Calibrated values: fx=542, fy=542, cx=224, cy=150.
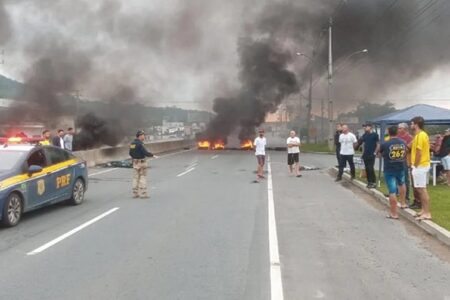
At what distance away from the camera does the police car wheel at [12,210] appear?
8.02 metres

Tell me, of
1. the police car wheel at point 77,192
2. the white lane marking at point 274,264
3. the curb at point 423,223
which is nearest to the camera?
the white lane marking at point 274,264

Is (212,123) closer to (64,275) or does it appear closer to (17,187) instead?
(17,187)

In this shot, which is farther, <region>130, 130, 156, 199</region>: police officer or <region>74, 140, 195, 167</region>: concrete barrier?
<region>74, 140, 195, 167</region>: concrete barrier

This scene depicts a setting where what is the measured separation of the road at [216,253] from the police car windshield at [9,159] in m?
0.93

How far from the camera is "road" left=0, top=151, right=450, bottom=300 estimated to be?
195 inches

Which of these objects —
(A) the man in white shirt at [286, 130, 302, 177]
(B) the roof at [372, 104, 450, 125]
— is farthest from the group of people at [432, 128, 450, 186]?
(A) the man in white shirt at [286, 130, 302, 177]

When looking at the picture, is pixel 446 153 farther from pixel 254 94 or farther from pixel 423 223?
pixel 254 94

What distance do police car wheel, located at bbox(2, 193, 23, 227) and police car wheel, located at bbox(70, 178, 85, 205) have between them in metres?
2.04

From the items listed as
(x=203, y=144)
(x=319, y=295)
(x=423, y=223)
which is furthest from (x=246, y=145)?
(x=319, y=295)

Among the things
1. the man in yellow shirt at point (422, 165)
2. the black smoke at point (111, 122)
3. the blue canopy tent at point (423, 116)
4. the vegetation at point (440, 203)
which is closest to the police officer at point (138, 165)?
the vegetation at point (440, 203)

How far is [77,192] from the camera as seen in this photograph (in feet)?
35.1

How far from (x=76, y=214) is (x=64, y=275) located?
4.25 meters

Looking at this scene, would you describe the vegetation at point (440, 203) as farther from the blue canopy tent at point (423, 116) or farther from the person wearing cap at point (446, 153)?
the blue canopy tent at point (423, 116)

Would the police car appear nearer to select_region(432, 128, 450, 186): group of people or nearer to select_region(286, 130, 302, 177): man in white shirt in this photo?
select_region(286, 130, 302, 177): man in white shirt
